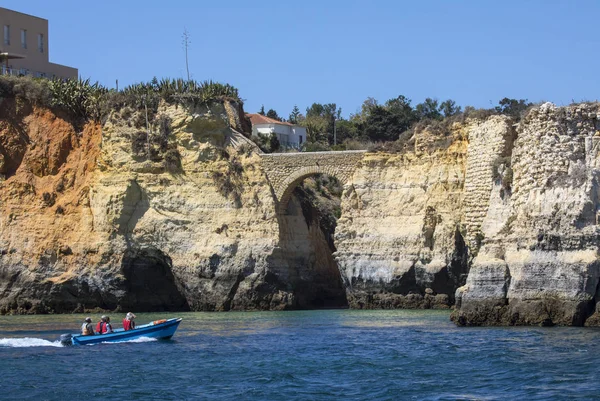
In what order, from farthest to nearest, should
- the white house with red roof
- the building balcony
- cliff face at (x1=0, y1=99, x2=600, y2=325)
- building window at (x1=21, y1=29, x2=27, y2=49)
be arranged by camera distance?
the white house with red roof → building window at (x1=21, y1=29, x2=27, y2=49) → the building balcony → cliff face at (x1=0, y1=99, x2=600, y2=325)

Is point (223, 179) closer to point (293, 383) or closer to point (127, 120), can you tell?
point (127, 120)

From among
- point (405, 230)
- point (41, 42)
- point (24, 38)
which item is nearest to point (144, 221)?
point (405, 230)

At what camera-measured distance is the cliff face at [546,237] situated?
31.0m

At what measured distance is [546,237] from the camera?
3186 centimetres

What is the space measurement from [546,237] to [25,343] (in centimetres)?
1400

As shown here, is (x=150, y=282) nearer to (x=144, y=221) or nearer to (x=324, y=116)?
(x=144, y=221)

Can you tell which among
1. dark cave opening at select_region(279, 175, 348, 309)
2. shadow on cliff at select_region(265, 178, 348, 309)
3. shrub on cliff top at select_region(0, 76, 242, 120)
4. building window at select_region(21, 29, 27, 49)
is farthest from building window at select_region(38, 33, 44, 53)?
shadow on cliff at select_region(265, 178, 348, 309)

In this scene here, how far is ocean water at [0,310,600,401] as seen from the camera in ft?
77.5

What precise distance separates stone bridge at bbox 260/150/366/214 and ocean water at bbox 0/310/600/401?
1138 cm

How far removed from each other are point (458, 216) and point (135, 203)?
12789 millimetres

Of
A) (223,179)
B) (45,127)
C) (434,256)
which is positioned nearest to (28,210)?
(45,127)

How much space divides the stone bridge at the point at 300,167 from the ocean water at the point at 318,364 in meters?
11.4

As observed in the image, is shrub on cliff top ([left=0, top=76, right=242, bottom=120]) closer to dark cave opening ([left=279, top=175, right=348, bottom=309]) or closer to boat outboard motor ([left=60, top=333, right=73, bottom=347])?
dark cave opening ([left=279, top=175, right=348, bottom=309])

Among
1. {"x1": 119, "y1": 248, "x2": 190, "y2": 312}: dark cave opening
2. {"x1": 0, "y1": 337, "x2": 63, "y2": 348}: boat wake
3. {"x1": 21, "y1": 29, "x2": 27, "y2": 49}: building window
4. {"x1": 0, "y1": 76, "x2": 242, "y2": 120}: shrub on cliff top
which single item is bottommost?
{"x1": 0, "y1": 337, "x2": 63, "y2": 348}: boat wake
